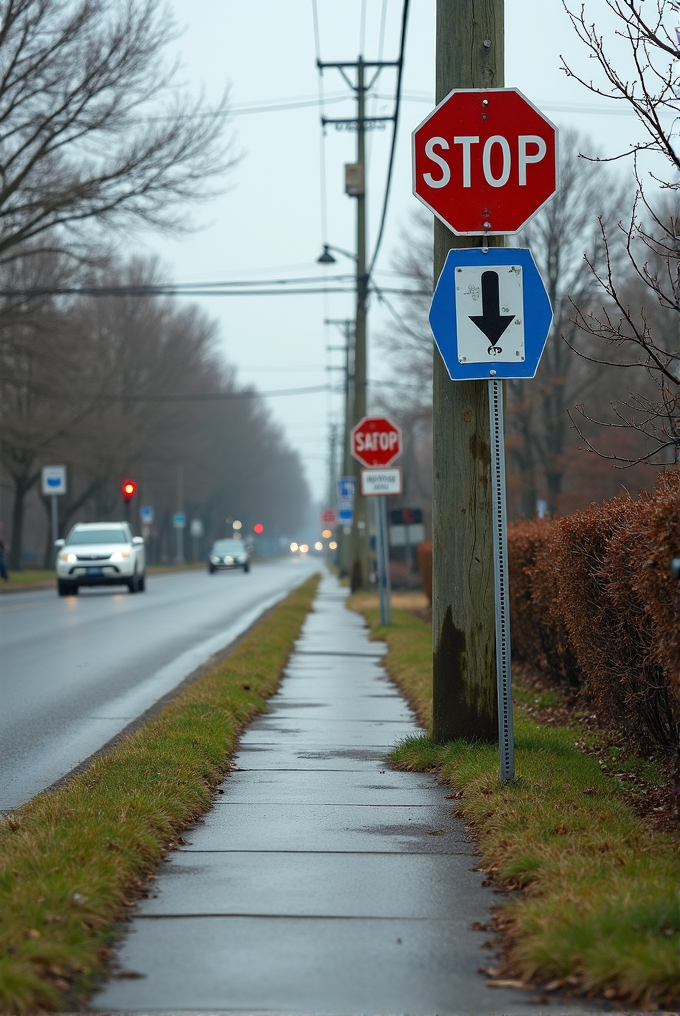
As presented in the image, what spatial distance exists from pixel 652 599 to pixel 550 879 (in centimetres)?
126

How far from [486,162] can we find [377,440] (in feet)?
40.8

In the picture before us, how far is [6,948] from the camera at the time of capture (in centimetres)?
409

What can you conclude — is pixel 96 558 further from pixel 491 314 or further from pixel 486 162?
pixel 491 314

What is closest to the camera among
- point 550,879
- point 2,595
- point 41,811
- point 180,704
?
point 550,879

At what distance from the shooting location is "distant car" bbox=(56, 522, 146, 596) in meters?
32.4

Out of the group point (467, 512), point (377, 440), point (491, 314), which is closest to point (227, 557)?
point (377, 440)

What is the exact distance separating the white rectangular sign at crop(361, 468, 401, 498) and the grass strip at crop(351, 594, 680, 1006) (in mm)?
10751

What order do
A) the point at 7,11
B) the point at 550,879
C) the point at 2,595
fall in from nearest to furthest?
1. the point at 550,879
2. the point at 7,11
3. the point at 2,595

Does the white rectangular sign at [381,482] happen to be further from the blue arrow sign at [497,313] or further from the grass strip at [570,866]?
the blue arrow sign at [497,313]

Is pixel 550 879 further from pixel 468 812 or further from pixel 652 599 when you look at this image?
pixel 468 812

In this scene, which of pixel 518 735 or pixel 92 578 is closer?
pixel 518 735

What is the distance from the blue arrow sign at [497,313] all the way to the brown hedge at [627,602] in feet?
3.34

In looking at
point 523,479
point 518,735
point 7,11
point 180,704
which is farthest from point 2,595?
point 518,735

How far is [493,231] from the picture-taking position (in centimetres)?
749
